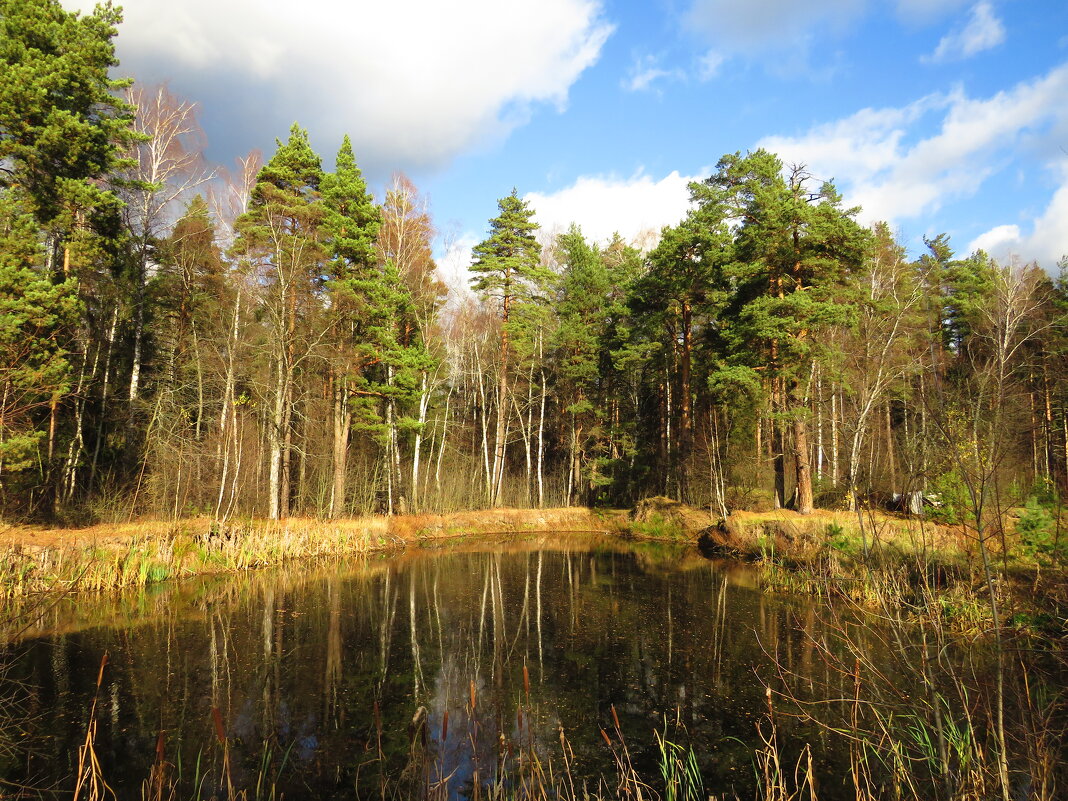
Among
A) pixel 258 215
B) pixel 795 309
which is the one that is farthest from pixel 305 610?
pixel 795 309

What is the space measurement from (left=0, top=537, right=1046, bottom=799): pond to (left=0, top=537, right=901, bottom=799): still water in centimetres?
4

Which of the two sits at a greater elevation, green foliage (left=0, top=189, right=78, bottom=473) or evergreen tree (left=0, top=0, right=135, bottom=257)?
evergreen tree (left=0, top=0, right=135, bottom=257)

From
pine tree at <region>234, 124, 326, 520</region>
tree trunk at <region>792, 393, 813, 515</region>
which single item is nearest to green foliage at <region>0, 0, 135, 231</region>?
pine tree at <region>234, 124, 326, 520</region>

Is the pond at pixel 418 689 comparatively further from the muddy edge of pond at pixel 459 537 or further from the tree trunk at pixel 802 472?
the tree trunk at pixel 802 472

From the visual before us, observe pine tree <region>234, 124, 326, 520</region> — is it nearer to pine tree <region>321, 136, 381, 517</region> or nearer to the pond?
pine tree <region>321, 136, 381, 517</region>

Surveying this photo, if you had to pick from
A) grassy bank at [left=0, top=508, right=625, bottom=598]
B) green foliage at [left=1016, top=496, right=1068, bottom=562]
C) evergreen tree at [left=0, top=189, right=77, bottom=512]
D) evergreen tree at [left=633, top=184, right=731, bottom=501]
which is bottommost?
grassy bank at [left=0, top=508, right=625, bottom=598]

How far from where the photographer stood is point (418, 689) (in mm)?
7926

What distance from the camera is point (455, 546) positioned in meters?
21.6

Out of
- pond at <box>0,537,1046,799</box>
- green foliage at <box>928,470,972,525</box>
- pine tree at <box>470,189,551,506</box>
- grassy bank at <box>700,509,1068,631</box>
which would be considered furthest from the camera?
pine tree at <box>470,189,551,506</box>

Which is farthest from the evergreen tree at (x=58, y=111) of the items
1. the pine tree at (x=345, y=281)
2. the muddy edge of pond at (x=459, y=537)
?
the muddy edge of pond at (x=459, y=537)

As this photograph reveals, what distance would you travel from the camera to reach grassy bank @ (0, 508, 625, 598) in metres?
10.9

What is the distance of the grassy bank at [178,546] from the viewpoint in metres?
10.9

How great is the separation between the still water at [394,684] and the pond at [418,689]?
4cm

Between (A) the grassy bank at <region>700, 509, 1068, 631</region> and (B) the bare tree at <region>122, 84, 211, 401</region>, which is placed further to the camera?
(B) the bare tree at <region>122, 84, 211, 401</region>
